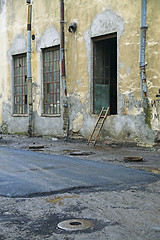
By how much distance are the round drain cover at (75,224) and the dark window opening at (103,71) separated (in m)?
9.09

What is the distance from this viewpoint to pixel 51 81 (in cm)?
1443

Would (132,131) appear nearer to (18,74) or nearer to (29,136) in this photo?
(29,136)

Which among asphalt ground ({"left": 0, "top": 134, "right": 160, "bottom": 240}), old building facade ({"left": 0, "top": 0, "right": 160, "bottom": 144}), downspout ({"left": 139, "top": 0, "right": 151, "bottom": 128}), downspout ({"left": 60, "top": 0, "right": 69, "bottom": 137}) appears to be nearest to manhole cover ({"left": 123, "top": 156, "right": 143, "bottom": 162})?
asphalt ground ({"left": 0, "top": 134, "right": 160, "bottom": 240})

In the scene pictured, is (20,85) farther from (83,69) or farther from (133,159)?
(133,159)

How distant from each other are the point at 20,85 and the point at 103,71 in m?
4.66

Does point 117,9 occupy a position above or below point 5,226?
above

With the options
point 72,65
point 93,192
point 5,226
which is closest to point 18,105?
point 72,65

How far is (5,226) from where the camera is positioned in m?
3.47

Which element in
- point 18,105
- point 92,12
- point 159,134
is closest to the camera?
point 159,134

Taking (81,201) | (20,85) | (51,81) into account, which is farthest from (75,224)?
(20,85)

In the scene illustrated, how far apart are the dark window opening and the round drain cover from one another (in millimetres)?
9091

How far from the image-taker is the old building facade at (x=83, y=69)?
34.9 ft


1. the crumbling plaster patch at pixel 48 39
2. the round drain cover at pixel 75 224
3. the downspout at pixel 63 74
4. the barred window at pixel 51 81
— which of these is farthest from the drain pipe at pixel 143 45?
the round drain cover at pixel 75 224

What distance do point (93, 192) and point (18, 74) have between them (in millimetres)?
12127
